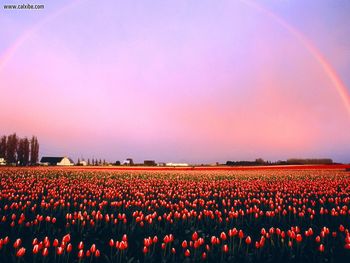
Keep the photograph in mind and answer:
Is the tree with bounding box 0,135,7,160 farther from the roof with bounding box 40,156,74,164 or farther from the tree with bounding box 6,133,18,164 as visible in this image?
the roof with bounding box 40,156,74,164

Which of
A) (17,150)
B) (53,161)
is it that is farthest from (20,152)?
(53,161)

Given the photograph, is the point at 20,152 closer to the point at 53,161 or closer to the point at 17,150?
the point at 17,150

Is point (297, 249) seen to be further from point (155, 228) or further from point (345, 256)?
point (155, 228)

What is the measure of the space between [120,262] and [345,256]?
12.8ft

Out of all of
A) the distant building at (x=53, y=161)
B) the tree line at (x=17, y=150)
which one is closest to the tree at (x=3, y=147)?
the tree line at (x=17, y=150)

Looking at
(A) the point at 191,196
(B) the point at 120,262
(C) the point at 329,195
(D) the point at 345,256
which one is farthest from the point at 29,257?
(C) the point at 329,195

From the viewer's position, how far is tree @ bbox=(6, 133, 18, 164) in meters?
90.3

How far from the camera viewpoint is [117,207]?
1016 centimetres

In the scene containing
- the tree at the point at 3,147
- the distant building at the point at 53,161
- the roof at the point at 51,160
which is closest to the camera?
the tree at the point at 3,147

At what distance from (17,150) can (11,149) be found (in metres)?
1.78

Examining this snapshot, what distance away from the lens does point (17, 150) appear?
302 feet

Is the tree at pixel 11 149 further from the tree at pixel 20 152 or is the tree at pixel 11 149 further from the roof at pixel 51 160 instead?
the roof at pixel 51 160

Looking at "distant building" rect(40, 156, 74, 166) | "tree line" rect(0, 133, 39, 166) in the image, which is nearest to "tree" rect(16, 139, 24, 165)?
"tree line" rect(0, 133, 39, 166)

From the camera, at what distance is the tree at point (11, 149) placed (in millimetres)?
90312
